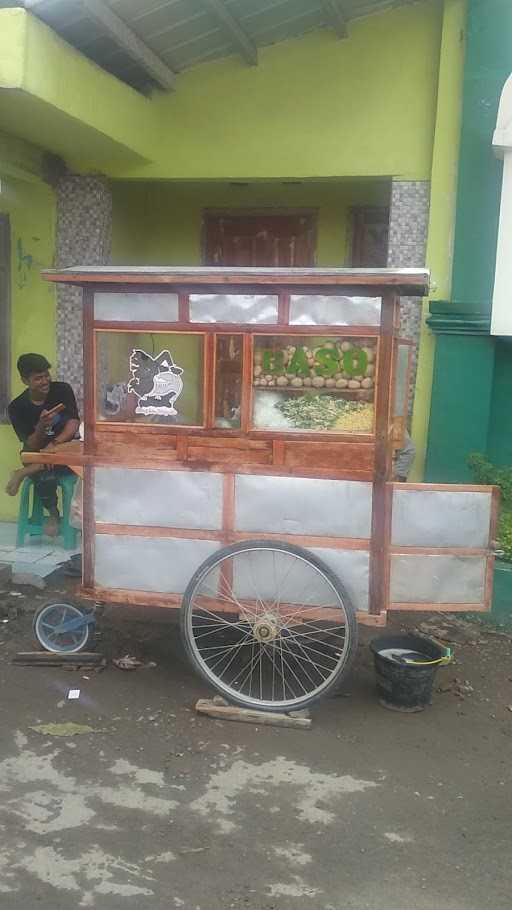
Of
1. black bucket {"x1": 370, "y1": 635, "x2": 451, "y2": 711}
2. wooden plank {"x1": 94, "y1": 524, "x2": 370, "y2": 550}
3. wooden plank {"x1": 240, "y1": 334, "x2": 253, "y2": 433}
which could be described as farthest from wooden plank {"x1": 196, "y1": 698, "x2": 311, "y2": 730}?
wooden plank {"x1": 240, "y1": 334, "x2": 253, "y2": 433}

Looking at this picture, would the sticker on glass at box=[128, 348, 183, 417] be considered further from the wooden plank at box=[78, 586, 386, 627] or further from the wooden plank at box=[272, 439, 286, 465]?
the wooden plank at box=[78, 586, 386, 627]

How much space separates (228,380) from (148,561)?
1.06 meters

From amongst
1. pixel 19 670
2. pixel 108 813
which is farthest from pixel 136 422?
pixel 108 813

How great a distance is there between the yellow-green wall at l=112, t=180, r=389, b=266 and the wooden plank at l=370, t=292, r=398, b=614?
3.32 metres

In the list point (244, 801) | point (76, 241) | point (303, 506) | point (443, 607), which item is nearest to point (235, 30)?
point (76, 241)

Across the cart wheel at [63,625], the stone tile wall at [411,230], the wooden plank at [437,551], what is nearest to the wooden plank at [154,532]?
the cart wheel at [63,625]

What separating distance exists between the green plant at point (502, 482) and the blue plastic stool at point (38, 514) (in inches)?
119

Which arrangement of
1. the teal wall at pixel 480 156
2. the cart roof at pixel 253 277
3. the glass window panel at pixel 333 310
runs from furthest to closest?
the teal wall at pixel 480 156 < the glass window panel at pixel 333 310 < the cart roof at pixel 253 277

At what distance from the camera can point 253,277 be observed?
155 inches

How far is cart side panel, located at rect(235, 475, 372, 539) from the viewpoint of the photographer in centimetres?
408

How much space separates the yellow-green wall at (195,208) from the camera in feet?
23.7

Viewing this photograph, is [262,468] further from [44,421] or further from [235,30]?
[235,30]

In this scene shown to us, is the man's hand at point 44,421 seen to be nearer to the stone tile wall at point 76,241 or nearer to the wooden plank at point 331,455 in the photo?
the stone tile wall at point 76,241

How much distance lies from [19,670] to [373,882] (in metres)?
2.51
